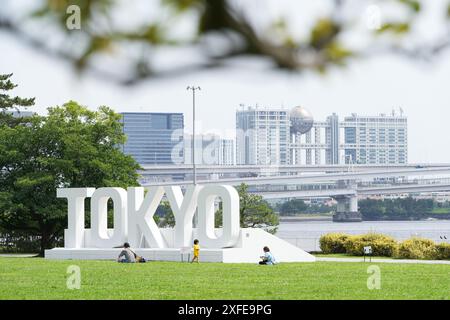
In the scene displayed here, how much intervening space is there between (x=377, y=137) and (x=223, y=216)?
23.9 metres

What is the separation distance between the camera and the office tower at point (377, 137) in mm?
2943

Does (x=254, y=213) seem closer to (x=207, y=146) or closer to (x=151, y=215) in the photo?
(x=151, y=215)

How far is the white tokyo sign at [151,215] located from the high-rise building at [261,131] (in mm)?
22930

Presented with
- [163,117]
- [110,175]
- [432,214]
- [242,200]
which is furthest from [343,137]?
[432,214]

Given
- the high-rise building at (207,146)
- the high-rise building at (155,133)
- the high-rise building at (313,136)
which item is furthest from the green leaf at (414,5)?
the high-rise building at (155,133)

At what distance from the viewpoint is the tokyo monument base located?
87.1 ft

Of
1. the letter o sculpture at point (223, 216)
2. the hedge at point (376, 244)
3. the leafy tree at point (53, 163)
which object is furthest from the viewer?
the leafy tree at point (53, 163)

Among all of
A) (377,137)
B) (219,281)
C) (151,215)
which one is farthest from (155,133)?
(151,215)

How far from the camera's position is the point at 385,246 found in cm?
3167

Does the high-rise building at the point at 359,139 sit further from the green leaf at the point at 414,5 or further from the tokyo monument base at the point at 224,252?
the tokyo monument base at the point at 224,252

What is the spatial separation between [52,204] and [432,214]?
125 feet

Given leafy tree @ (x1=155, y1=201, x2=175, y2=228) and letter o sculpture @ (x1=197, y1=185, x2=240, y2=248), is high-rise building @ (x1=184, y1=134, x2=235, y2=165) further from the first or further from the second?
leafy tree @ (x1=155, y1=201, x2=175, y2=228)

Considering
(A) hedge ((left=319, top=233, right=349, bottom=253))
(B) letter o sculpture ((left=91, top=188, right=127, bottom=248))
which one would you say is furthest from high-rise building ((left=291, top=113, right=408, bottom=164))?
(A) hedge ((left=319, top=233, right=349, bottom=253))
